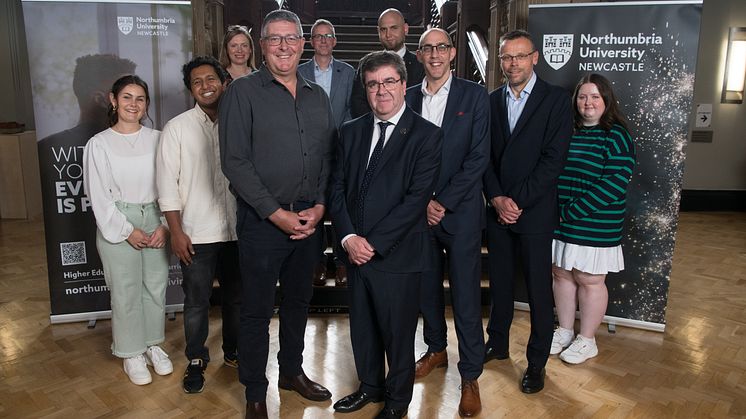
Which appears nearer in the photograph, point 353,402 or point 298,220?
point 298,220

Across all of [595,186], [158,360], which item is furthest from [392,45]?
[158,360]

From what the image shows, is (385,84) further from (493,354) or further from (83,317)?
(83,317)

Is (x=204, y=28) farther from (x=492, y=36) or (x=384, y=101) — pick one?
(x=384, y=101)

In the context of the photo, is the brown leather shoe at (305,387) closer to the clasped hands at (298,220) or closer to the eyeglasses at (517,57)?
the clasped hands at (298,220)

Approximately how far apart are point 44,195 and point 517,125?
2.96m

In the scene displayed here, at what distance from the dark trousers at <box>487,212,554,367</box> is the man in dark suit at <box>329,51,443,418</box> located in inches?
28.2

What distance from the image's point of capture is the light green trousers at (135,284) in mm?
3121

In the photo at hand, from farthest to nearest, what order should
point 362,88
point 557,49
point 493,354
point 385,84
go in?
point 557,49
point 362,88
point 493,354
point 385,84

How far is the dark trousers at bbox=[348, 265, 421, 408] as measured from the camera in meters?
2.57

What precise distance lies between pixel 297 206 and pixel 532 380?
1541 mm

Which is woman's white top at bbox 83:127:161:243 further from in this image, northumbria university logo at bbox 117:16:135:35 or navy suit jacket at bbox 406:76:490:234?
navy suit jacket at bbox 406:76:490:234

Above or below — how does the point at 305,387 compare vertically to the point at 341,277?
below

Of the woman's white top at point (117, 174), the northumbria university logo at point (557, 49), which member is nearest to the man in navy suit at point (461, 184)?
the northumbria university logo at point (557, 49)

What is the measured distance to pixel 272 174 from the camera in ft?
8.36
